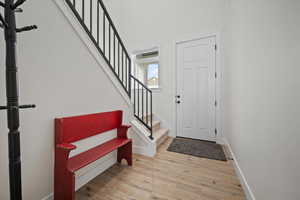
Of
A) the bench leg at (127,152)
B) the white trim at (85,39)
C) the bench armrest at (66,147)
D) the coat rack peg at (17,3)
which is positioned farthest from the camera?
the bench leg at (127,152)

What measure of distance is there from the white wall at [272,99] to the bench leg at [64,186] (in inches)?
60.4

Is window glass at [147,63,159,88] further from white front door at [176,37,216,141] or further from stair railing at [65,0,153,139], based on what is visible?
white front door at [176,37,216,141]

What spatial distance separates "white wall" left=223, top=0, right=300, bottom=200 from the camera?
0.72m

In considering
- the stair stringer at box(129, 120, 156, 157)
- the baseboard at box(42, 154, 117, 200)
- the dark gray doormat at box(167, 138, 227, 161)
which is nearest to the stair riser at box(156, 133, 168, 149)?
the dark gray doormat at box(167, 138, 227, 161)

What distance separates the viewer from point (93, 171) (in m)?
1.61

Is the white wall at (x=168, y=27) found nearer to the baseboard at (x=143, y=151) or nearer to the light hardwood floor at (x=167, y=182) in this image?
the baseboard at (x=143, y=151)

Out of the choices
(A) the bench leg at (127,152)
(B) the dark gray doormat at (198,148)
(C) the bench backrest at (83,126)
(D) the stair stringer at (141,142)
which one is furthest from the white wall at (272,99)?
(C) the bench backrest at (83,126)

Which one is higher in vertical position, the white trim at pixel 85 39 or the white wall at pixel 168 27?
the white wall at pixel 168 27

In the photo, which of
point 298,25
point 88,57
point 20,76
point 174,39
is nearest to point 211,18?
point 174,39

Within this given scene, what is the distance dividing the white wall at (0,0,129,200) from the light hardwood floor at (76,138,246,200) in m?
0.57

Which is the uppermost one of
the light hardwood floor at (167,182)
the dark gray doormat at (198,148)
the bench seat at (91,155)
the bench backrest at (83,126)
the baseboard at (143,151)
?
the bench backrest at (83,126)

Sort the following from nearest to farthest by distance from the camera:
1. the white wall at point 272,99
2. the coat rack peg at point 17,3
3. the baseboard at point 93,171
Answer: the coat rack peg at point 17,3 → the white wall at point 272,99 → the baseboard at point 93,171

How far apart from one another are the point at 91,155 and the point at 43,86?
32.9 inches

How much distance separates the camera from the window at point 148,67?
11.9ft
